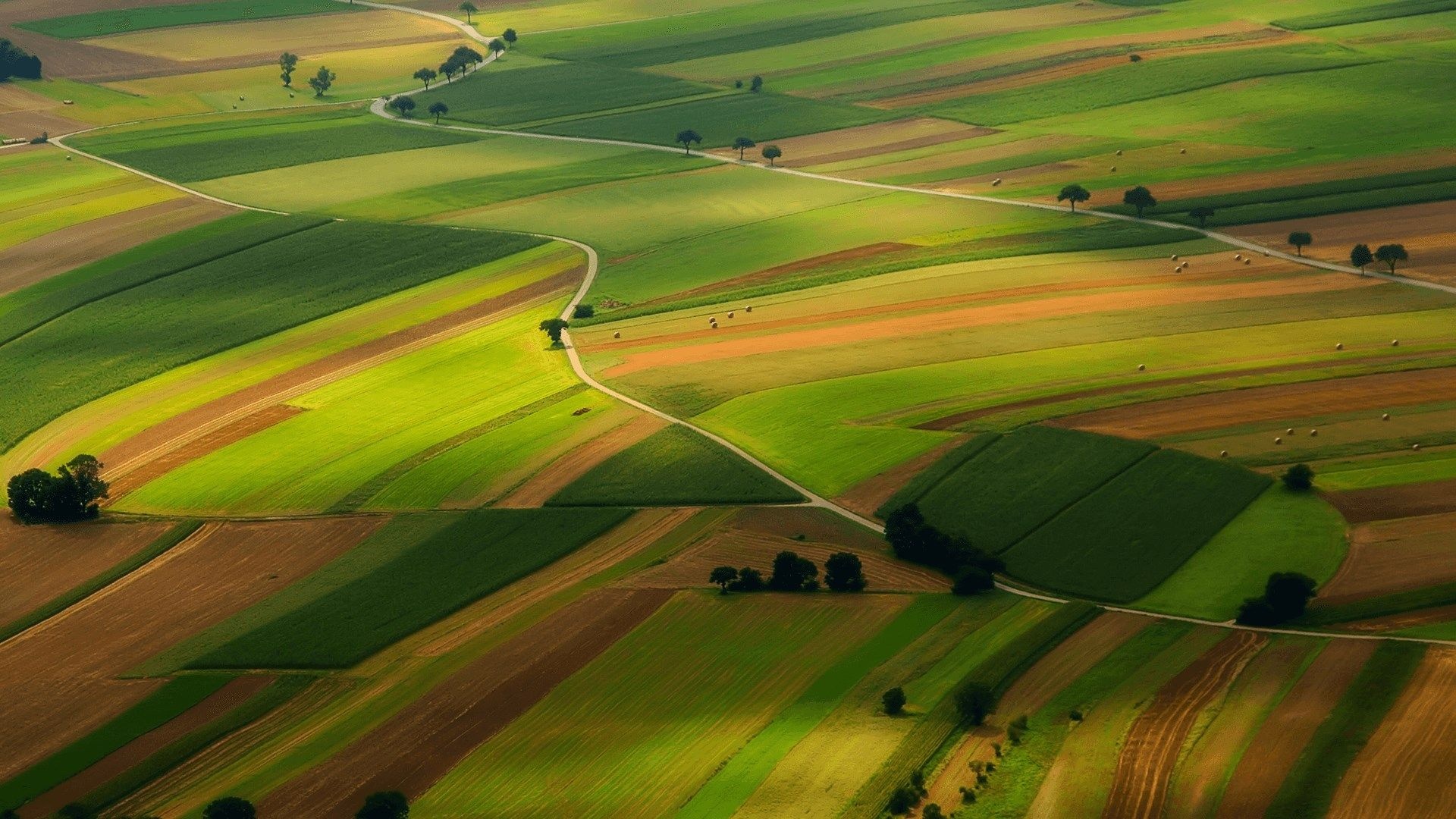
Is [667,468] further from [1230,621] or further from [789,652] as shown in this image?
[1230,621]

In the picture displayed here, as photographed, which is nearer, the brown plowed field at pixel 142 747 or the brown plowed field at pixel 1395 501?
the brown plowed field at pixel 142 747

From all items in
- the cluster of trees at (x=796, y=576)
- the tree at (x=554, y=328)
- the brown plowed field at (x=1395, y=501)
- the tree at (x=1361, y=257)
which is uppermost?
the tree at (x=1361, y=257)

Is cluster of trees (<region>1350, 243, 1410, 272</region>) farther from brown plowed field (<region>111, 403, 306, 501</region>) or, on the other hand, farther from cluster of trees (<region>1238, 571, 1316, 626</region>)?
brown plowed field (<region>111, 403, 306, 501</region>)

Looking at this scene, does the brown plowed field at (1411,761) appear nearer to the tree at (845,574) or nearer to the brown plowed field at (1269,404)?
the tree at (845,574)

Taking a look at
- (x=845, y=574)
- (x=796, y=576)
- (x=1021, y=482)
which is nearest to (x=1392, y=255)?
(x=1021, y=482)

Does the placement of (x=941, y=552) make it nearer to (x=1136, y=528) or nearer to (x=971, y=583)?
(x=971, y=583)

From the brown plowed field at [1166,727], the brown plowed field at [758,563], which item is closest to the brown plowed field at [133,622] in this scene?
the brown plowed field at [758,563]

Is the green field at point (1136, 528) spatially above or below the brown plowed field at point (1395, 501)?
below

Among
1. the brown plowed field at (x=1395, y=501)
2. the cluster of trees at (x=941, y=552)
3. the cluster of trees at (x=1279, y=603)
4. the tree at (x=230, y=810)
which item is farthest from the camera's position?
the brown plowed field at (x=1395, y=501)

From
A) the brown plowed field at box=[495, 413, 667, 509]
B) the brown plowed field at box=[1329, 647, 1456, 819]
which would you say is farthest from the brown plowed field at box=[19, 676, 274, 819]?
the brown plowed field at box=[1329, 647, 1456, 819]
